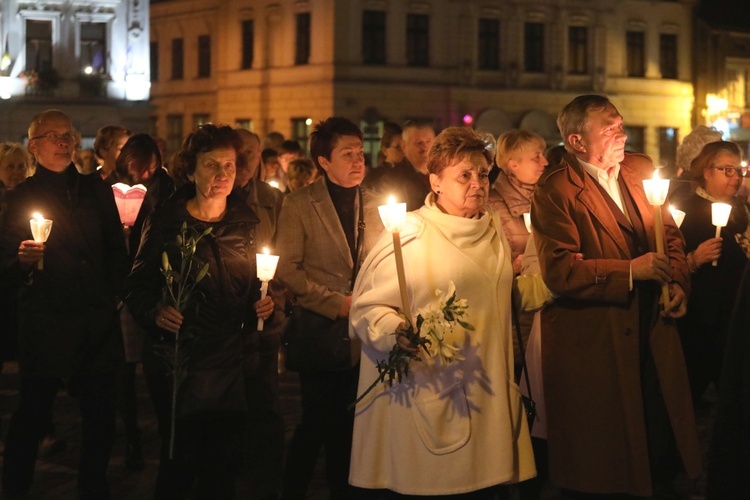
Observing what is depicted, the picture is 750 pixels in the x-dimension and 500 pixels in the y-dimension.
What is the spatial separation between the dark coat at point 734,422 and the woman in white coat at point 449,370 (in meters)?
1.22

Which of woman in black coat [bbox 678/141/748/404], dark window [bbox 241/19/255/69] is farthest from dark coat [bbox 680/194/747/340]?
dark window [bbox 241/19/255/69]

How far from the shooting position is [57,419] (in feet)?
34.8

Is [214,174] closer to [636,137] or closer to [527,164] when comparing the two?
[527,164]

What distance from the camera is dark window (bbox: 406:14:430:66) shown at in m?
A: 48.6

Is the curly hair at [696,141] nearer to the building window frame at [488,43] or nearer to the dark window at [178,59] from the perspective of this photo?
the building window frame at [488,43]

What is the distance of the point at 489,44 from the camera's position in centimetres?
4988

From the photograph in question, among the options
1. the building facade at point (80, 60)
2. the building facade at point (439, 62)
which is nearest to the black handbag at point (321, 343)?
the building facade at point (439, 62)

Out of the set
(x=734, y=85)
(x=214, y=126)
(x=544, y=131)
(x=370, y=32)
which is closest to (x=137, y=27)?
(x=370, y=32)

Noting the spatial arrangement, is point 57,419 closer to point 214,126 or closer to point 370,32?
point 214,126

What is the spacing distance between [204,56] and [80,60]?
8414mm

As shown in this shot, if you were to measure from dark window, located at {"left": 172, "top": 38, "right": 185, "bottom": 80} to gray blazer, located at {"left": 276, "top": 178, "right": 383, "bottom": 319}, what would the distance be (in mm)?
50974

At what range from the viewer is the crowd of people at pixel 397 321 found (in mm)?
5656

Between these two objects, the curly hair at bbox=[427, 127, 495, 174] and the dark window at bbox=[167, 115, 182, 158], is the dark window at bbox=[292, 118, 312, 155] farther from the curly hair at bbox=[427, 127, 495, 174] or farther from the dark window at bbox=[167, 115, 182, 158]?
the curly hair at bbox=[427, 127, 495, 174]

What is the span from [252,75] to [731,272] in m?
43.7
